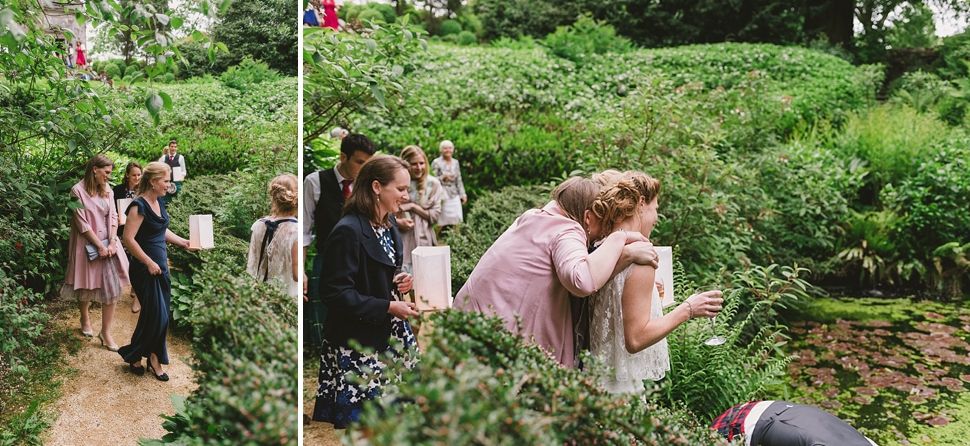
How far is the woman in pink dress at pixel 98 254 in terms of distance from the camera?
1.52 meters

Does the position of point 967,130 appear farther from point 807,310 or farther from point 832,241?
point 807,310

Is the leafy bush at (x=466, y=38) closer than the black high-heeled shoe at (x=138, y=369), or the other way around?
the black high-heeled shoe at (x=138, y=369)

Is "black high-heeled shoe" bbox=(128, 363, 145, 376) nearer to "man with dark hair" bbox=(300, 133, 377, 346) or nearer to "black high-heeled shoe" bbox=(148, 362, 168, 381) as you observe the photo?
"black high-heeled shoe" bbox=(148, 362, 168, 381)

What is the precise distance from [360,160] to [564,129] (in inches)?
229

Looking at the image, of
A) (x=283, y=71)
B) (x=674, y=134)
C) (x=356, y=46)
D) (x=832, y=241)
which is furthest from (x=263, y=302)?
(x=832, y=241)

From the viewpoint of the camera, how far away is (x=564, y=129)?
9.35 m

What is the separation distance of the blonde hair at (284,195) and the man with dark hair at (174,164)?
0.70 feet

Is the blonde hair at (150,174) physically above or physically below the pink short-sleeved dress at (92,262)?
above

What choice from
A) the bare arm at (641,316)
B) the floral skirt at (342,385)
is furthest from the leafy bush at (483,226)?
the bare arm at (641,316)

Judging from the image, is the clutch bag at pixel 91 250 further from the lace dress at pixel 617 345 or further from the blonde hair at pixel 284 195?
the lace dress at pixel 617 345

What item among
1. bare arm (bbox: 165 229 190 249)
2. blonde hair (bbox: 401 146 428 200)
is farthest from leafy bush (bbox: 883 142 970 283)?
bare arm (bbox: 165 229 190 249)

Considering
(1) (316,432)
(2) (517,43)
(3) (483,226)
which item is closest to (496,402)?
(1) (316,432)

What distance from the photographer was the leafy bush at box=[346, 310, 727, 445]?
0.94 m

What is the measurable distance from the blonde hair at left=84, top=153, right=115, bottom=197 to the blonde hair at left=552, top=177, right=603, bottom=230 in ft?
5.02
